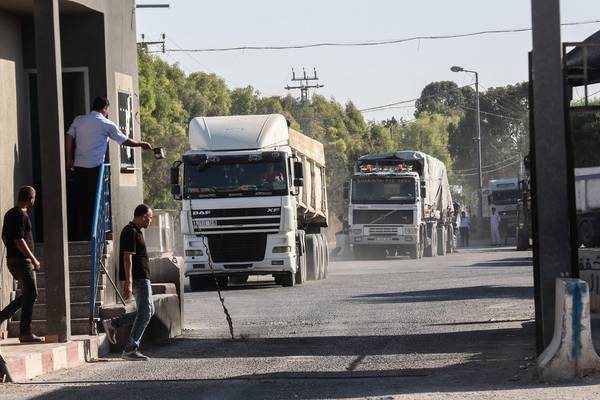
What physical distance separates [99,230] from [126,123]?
3064 mm

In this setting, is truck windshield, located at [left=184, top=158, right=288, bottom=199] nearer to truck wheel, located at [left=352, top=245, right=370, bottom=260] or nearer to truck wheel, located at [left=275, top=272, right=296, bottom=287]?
truck wheel, located at [left=275, top=272, right=296, bottom=287]

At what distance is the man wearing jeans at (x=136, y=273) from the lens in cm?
1516

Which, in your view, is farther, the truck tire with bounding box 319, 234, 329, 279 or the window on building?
the truck tire with bounding box 319, 234, 329, 279

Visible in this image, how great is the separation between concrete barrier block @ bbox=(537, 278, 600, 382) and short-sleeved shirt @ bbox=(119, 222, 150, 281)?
494 cm

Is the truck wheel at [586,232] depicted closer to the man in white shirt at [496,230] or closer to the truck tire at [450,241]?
the truck tire at [450,241]

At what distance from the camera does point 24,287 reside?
50.0 feet

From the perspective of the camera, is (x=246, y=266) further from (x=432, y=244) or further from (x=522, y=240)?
(x=522, y=240)

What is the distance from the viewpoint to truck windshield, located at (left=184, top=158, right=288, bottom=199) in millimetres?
29359

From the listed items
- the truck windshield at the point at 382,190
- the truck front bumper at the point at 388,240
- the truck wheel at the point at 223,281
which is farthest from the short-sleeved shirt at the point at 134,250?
the truck front bumper at the point at 388,240

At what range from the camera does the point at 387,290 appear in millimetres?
28438

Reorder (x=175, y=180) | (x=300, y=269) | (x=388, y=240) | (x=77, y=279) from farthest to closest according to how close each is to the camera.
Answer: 1. (x=388, y=240)
2. (x=300, y=269)
3. (x=175, y=180)
4. (x=77, y=279)

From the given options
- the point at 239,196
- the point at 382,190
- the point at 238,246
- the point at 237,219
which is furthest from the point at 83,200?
the point at 382,190

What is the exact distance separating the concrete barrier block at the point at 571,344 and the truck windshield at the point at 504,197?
64167 mm

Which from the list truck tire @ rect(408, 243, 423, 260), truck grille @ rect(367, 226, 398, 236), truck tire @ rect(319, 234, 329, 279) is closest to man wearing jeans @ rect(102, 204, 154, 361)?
truck tire @ rect(319, 234, 329, 279)
